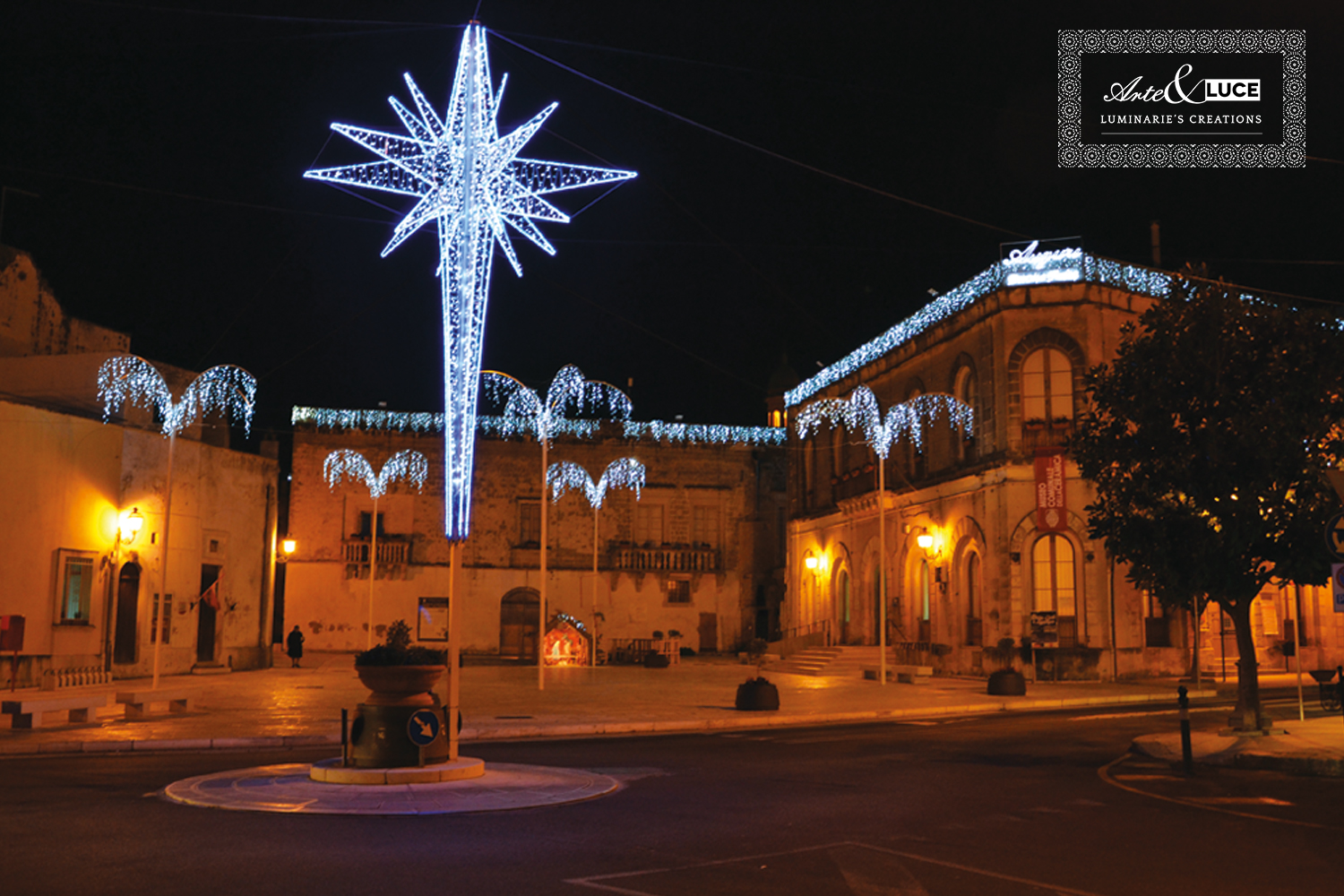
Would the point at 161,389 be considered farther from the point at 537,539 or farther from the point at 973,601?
the point at 973,601

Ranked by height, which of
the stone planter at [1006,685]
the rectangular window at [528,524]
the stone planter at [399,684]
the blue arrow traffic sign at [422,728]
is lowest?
the stone planter at [1006,685]

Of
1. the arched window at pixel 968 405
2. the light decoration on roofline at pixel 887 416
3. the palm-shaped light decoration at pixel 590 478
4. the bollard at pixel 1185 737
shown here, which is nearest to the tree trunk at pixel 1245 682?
the bollard at pixel 1185 737

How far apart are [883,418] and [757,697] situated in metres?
20.8

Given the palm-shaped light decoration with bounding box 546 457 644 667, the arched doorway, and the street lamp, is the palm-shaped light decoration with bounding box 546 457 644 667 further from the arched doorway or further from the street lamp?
the street lamp

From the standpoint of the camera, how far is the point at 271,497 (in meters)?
36.7

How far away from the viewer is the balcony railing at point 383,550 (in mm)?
48938

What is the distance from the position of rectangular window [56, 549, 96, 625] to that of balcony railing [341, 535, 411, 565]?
65.0 feet

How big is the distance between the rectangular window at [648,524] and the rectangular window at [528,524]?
4.55m

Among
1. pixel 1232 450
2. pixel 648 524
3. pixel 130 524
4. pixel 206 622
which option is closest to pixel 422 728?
pixel 1232 450

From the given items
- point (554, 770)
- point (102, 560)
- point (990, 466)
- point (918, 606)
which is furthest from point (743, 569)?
point (554, 770)

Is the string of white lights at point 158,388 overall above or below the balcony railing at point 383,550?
above

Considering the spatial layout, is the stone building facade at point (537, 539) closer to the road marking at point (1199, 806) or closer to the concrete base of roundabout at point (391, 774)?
the concrete base of roundabout at point (391, 774)

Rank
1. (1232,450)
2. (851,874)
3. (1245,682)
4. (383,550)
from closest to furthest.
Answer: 1. (851,874)
2. (1245,682)
3. (1232,450)
4. (383,550)

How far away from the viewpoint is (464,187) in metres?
15.3
